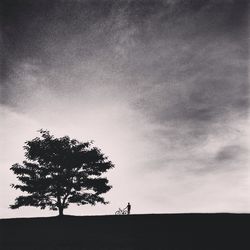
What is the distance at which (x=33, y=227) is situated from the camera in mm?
28891

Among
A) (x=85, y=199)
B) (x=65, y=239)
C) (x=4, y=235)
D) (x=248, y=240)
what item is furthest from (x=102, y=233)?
(x=85, y=199)

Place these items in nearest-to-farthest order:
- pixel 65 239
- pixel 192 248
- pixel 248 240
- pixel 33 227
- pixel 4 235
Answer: pixel 192 248, pixel 248 240, pixel 65 239, pixel 4 235, pixel 33 227

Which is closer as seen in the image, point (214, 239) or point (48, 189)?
point (214, 239)

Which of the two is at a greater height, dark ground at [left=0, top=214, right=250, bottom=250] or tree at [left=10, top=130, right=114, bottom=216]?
tree at [left=10, top=130, right=114, bottom=216]

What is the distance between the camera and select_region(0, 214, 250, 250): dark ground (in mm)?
21609

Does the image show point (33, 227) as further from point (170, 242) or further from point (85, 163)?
point (85, 163)

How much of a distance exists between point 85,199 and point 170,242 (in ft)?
71.9

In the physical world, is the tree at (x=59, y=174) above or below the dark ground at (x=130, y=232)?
above

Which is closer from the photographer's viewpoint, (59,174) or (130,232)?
(130,232)

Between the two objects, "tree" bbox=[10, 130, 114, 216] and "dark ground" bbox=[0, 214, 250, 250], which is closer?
"dark ground" bbox=[0, 214, 250, 250]

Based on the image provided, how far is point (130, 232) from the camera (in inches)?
1006

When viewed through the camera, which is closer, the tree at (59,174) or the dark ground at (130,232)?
the dark ground at (130,232)

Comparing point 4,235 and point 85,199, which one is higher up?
point 85,199

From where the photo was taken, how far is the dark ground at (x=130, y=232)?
70.9 ft
